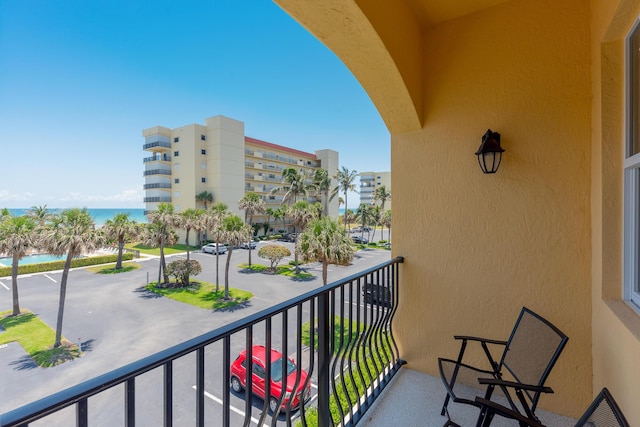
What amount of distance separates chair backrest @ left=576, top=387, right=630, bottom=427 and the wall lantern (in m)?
1.56

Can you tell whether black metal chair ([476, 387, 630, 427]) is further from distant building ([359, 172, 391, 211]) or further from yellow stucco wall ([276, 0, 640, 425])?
distant building ([359, 172, 391, 211])

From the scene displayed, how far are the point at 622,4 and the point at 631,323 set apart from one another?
152cm

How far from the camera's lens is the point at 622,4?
129cm

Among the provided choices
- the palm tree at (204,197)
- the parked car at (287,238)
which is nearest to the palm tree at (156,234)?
the palm tree at (204,197)

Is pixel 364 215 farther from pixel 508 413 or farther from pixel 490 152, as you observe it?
pixel 508 413

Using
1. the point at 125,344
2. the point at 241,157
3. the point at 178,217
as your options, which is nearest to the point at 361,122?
the point at 241,157

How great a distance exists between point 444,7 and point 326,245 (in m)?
8.95

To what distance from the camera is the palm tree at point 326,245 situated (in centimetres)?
1055

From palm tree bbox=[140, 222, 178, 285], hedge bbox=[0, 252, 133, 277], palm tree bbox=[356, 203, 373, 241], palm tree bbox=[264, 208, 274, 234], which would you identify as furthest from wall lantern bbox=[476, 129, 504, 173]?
palm tree bbox=[264, 208, 274, 234]

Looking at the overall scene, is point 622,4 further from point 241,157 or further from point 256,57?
point 241,157

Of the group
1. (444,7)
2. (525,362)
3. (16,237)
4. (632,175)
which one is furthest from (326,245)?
(16,237)

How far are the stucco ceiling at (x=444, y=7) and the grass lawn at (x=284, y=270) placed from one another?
49.2 ft

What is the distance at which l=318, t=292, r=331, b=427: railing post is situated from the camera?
1.43m

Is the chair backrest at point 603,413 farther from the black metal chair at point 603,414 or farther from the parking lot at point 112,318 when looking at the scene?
the parking lot at point 112,318
